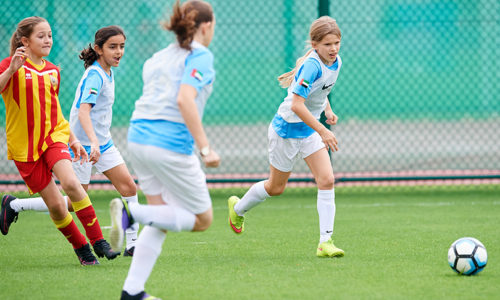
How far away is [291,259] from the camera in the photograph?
5.42m

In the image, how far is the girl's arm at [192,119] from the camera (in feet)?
12.4

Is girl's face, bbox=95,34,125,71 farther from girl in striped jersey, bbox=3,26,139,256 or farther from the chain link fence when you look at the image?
the chain link fence

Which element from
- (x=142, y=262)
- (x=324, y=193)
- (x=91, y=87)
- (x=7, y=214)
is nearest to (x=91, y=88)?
(x=91, y=87)

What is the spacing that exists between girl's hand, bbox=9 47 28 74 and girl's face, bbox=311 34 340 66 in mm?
2010

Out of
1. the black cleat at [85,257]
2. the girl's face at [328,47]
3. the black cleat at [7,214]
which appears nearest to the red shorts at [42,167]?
the black cleat at [85,257]

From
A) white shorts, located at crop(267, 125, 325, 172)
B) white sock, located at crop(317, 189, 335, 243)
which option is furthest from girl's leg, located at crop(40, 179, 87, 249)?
white sock, located at crop(317, 189, 335, 243)

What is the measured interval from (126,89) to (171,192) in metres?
7.34

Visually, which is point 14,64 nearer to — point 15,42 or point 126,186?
point 15,42

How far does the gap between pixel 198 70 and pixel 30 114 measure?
1826 millimetres

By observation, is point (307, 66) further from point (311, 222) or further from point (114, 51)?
point (311, 222)

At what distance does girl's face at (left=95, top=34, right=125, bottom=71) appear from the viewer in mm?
5672

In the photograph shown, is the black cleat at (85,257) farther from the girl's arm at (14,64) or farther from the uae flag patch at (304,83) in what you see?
the uae flag patch at (304,83)

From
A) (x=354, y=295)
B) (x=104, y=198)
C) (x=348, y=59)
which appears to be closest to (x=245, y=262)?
(x=354, y=295)

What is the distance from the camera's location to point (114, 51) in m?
5.68
